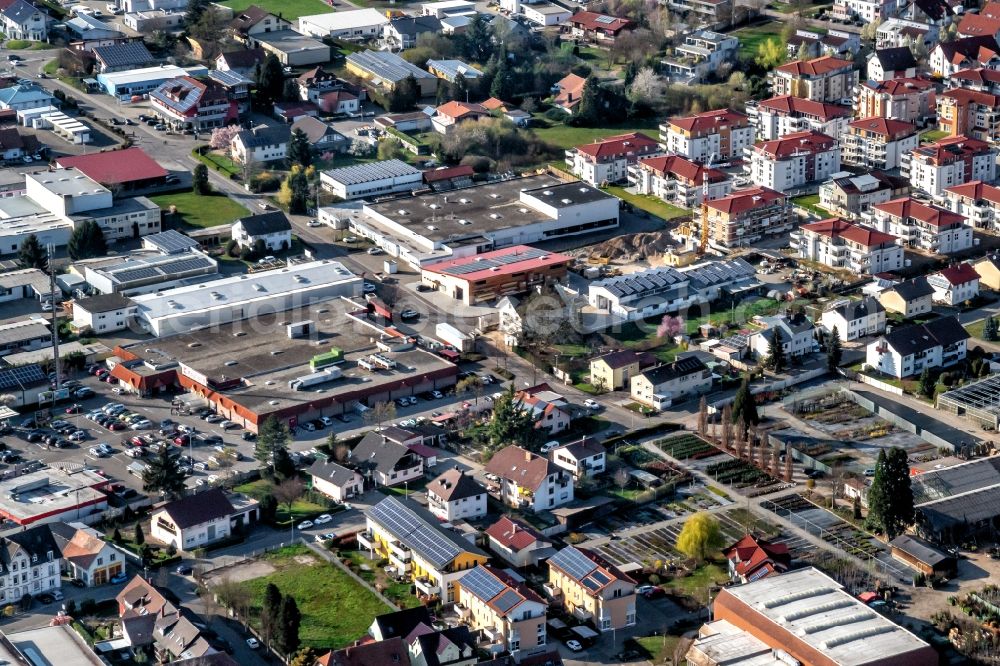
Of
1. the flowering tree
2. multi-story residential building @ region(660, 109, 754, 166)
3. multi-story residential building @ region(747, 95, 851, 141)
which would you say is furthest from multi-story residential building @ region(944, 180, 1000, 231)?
the flowering tree

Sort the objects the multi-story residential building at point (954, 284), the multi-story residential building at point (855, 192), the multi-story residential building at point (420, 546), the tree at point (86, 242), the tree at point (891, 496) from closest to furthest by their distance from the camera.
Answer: the multi-story residential building at point (420, 546), the tree at point (891, 496), the multi-story residential building at point (954, 284), the tree at point (86, 242), the multi-story residential building at point (855, 192)

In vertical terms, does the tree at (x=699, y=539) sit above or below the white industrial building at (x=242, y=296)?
below

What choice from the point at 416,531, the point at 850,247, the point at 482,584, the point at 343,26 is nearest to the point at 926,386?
the point at 850,247

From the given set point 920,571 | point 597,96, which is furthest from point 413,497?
Answer: point 597,96

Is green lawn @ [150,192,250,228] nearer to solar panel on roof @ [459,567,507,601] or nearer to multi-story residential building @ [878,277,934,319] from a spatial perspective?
multi-story residential building @ [878,277,934,319]

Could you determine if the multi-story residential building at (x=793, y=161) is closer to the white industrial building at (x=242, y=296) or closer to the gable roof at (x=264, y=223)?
the white industrial building at (x=242, y=296)

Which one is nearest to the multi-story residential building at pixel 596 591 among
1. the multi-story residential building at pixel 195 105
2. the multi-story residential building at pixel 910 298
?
the multi-story residential building at pixel 910 298
